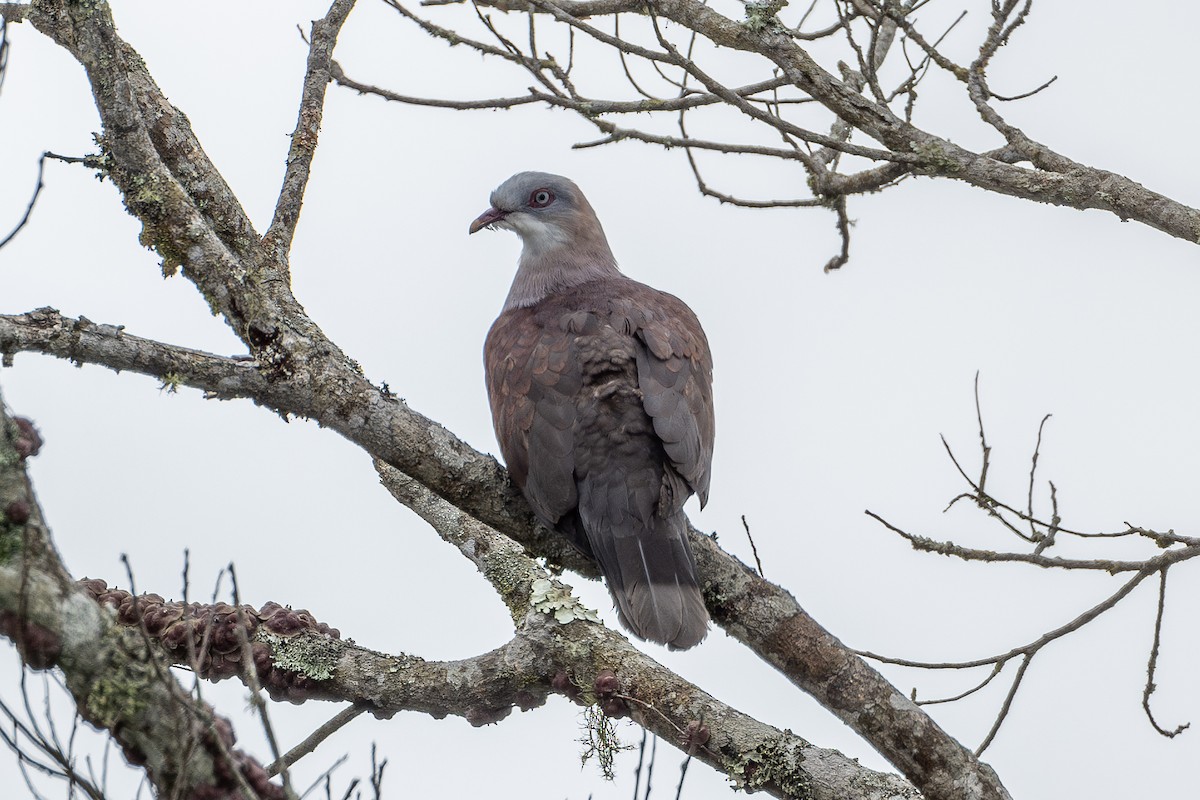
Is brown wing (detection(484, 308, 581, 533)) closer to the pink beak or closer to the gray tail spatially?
the gray tail

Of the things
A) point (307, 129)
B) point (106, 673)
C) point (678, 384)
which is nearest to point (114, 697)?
point (106, 673)

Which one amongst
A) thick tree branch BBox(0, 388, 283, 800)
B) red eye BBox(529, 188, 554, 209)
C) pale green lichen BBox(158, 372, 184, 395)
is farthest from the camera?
red eye BBox(529, 188, 554, 209)

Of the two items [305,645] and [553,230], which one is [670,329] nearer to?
[553,230]

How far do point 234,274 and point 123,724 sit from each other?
5.63 feet

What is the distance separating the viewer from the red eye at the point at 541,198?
19.4 ft

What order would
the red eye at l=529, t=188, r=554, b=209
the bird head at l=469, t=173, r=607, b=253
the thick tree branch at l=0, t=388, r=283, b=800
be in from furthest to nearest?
the red eye at l=529, t=188, r=554, b=209
the bird head at l=469, t=173, r=607, b=253
the thick tree branch at l=0, t=388, r=283, b=800

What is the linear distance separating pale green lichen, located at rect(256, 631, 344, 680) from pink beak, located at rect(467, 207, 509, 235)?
258 centimetres

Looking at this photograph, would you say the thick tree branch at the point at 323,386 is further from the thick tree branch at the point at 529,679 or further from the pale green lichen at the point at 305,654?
the pale green lichen at the point at 305,654

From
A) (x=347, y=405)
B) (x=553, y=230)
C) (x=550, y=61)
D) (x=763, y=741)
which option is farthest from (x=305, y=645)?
(x=553, y=230)

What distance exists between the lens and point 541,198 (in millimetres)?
5941

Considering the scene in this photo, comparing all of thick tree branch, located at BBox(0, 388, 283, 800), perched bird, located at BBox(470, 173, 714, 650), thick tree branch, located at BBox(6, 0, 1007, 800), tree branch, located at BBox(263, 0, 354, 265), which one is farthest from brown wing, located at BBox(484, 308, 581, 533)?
thick tree branch, located at BBox(0, 388, 283, 800)

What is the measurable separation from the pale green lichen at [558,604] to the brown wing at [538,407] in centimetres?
21

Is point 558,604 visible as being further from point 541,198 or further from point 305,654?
point 541,198

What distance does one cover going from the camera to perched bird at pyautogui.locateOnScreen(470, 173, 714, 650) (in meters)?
3.99
